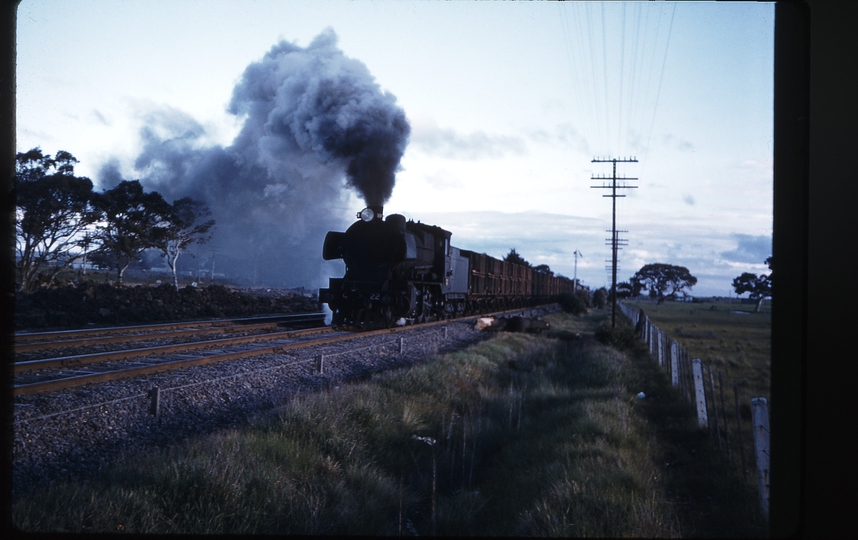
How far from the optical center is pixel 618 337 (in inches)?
912

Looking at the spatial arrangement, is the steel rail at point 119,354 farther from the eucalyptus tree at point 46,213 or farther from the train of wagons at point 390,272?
the eucalyptus tree at point 46,213

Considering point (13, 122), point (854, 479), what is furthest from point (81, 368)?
point (854, 479)

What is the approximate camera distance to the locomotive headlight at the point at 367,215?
654 inches

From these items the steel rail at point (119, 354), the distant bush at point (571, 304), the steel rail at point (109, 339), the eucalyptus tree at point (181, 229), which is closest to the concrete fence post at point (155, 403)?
the steel rail at point (119, 354)

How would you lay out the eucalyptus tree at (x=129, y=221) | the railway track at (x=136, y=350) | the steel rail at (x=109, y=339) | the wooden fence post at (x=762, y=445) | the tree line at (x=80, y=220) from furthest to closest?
the eucalyptus tree at (x=129, y=221), the tree line at (x=80, y=220), the steel rail at (x=109, y=339), the railway track at (x=136, y=350), the wooden fence post at (x=762, y=445)

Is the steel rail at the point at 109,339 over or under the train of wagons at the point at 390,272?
under

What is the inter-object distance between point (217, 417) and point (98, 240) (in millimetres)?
24673

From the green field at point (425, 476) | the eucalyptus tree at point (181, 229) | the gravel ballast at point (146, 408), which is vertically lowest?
the green field at point (425, 476)

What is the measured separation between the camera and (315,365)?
Result: 35.9ft

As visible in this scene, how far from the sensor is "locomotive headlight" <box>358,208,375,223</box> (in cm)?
1661

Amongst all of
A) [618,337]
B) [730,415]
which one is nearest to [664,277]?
[618,337]

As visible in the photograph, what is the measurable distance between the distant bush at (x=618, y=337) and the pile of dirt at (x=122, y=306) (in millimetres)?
14783

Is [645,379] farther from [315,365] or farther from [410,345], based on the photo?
[315,365]

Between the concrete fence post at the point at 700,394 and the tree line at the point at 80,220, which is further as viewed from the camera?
the tree line at the point at 80,220
